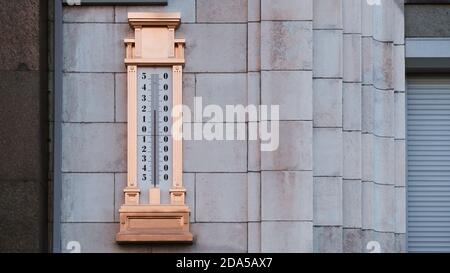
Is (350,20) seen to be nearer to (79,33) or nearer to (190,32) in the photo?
(190,32)

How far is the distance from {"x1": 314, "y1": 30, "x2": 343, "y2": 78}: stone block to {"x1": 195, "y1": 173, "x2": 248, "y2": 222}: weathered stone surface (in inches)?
70.0

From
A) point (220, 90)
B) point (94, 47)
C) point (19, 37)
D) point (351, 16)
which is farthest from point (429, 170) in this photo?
point (19, 37)

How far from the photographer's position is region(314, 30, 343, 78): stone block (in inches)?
872

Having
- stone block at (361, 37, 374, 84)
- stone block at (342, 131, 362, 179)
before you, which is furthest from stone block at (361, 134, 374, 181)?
stone block at (361, 37, 374, 84)

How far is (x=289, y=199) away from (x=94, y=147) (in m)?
2.48

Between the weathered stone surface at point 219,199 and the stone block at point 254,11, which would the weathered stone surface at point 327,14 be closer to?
the stone block at point 254,11

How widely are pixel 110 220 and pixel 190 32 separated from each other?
2528 mm

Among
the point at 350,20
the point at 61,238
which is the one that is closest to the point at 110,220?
the point at 61,238

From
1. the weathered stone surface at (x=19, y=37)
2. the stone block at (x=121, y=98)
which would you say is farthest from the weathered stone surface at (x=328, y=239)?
the weathered stone surface at (x=19, y=37)

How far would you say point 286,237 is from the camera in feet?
70.9

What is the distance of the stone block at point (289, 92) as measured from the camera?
21.8m

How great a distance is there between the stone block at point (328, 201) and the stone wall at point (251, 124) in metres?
0.01

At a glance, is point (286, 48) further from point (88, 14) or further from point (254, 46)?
point (88, 14)
